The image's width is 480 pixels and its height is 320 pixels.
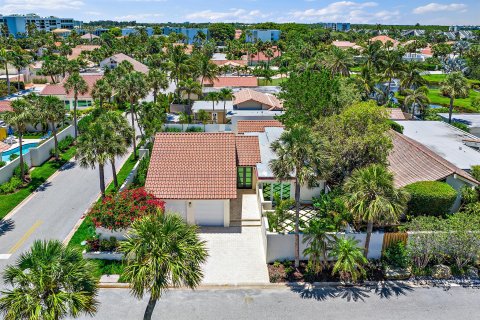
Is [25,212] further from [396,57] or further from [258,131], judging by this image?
[396,57]

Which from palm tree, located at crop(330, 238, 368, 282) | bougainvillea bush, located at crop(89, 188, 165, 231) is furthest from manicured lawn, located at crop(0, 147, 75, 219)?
palm tree, located at crop(330, 238, 368, 282)

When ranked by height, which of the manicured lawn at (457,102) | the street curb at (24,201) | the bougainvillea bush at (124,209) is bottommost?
the street curb at (24,201)

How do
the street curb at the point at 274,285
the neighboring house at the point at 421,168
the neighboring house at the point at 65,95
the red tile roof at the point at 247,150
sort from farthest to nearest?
the neighboring house at the point at 65,95, the red tile roof at the point at 247,150, the neighboring house at the point at 421,168, the street curb at the point at 274,285

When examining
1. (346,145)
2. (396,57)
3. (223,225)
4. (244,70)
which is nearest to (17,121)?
(223,225)

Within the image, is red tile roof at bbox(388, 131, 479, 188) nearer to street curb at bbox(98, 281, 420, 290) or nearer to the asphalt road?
the asphalt road

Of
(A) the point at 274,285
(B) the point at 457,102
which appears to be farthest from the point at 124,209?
(B) the point at 457,102

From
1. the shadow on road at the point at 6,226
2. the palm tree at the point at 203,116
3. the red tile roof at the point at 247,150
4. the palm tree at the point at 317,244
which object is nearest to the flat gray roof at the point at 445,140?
the palm tree at the point at 317,244

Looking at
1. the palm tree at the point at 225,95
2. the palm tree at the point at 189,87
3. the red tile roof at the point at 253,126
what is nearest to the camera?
the red tile roof at the point at 253,126

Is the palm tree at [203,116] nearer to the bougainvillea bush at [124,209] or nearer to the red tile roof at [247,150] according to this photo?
the red tile roof at [247,150]
